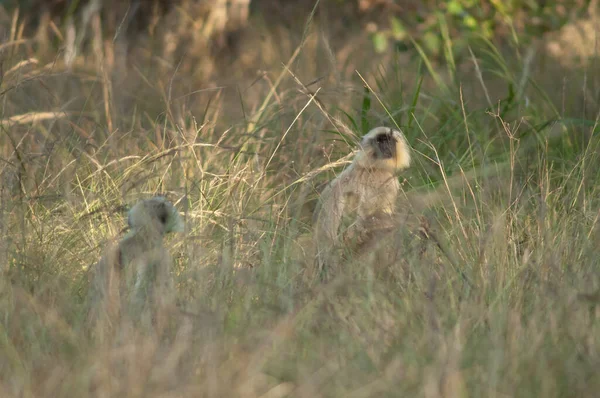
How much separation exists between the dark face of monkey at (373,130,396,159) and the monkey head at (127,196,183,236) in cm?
152

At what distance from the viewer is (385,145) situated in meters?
5.25

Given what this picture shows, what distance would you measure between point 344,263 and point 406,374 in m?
1.38

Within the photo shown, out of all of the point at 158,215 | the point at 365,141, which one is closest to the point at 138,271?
the point at 158,215

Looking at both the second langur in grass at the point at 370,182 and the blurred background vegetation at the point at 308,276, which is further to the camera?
the second langur in grass at the point at 370,182

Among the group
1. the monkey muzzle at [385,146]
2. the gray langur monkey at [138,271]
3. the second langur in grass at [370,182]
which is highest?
the gray langur monkey at [138,271]

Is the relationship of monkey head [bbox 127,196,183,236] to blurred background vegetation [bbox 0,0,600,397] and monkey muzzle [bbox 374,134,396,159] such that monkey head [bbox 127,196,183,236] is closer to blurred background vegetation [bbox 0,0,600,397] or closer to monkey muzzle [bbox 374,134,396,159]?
blurred background vegetation [bbox 0,0,600,397]

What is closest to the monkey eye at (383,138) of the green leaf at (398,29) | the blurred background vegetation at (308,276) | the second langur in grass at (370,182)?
the second langur in grass at (370,182)

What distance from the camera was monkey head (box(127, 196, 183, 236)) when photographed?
4000 mm

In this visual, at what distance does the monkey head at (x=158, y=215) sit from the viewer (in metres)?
4.00

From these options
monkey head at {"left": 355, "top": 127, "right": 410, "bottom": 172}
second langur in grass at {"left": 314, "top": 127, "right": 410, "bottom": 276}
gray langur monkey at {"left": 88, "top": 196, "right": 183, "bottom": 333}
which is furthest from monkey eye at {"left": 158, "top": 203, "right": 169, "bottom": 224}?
monkey head at {"left": 355, "top": 127, "right": 410, "bottom": 172}

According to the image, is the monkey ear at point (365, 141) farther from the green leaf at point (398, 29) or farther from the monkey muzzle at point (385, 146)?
the green leaf at point (398, 29)

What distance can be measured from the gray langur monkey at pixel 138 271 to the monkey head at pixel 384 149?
1.43 meters

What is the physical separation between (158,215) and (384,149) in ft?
5.26

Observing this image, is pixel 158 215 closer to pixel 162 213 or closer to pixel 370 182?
pixel 162 213
